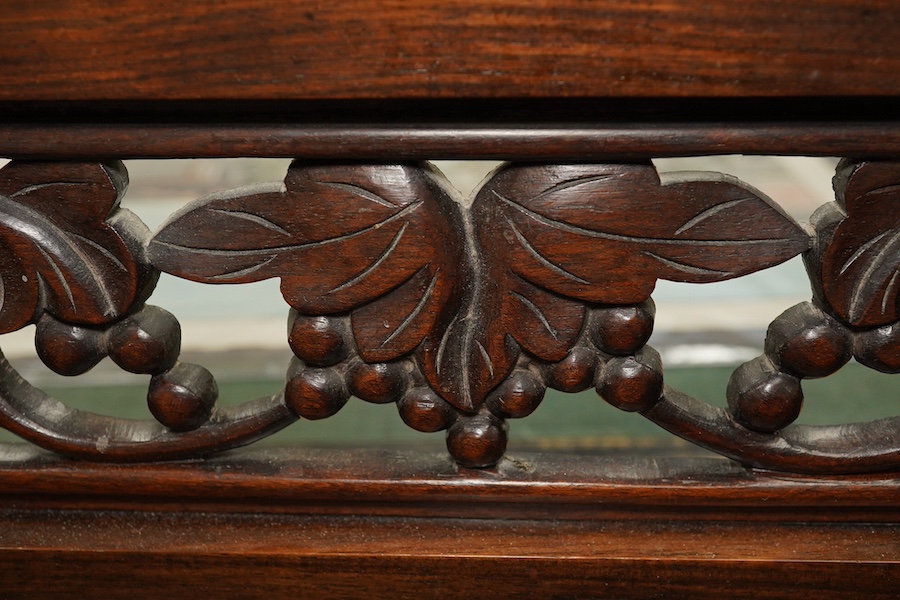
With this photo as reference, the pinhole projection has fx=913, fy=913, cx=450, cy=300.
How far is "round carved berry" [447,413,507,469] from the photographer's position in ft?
1.60

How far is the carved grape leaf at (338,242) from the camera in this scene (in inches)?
17.1

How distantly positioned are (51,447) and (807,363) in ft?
1.33

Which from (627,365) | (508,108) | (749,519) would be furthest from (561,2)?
(749,519)

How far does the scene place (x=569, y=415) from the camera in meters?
1.11

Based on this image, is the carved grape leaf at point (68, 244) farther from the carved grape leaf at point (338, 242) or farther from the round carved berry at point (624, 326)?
the round carved berry at point (624, 326)

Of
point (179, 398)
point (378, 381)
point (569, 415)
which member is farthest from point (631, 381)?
point (569, 415)

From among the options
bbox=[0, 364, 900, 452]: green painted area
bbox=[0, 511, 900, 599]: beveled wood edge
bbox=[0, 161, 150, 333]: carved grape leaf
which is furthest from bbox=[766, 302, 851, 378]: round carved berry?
bbox=[0, 364, 900, 452]: green painted area

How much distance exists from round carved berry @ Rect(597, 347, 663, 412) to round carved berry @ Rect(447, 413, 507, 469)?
59 mm

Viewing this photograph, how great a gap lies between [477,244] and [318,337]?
0.09 meters

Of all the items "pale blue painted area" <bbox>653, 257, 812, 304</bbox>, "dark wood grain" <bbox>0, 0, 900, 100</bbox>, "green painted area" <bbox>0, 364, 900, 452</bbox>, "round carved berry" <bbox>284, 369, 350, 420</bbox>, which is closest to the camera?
"dark wood grain" <bbox>0, 0, 900, 100</bbox>

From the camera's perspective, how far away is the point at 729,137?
0.41 metres

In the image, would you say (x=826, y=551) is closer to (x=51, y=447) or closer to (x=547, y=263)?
(x=547, y=263)

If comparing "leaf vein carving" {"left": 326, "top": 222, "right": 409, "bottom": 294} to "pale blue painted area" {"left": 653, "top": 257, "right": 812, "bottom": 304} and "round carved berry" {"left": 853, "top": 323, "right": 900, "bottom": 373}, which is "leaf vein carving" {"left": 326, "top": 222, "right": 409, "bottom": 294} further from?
"pale blue painted area" {"left": 653, "top": 257, "right": 812, "bottom": 304}

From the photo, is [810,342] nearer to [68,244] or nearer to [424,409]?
[424,409]
